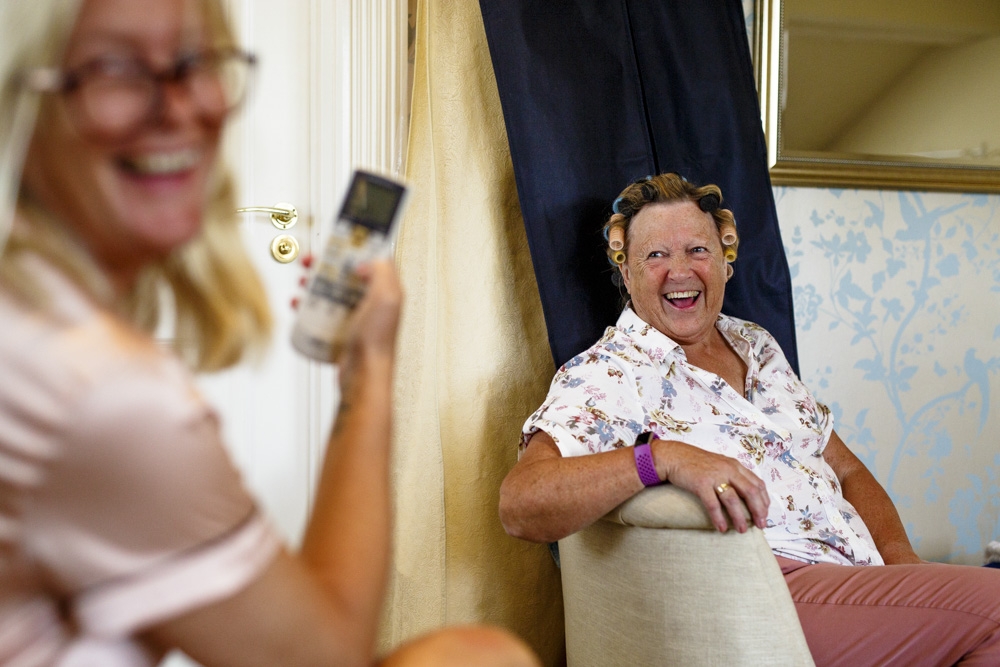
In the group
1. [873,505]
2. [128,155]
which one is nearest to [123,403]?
[128,155]

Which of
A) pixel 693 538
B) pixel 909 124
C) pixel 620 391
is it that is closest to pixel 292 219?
pixel 620 391

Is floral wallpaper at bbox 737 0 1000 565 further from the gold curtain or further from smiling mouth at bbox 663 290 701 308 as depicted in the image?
the gold curtain

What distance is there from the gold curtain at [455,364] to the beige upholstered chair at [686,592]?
0.46 metres

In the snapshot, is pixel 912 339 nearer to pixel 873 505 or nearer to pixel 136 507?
pixel 873 505

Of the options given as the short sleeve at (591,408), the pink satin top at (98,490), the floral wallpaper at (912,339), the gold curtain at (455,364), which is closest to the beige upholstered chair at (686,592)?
the short sleeve at (591,408)

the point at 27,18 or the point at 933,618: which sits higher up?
the point at 27,18

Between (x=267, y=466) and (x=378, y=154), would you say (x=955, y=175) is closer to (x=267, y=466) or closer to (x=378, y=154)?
(x=378, y=154)

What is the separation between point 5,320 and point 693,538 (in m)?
0.98

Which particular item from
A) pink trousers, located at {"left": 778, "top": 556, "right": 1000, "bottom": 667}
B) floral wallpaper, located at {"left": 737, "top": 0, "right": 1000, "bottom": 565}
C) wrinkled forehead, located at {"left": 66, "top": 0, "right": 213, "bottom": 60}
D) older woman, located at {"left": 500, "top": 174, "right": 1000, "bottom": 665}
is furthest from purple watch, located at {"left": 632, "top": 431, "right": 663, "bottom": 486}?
floral wallpaper, located at {"left": 737, "top": 0, "right": 1000, "bottom": 565}

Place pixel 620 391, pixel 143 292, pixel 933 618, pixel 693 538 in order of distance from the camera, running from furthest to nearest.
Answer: pixel 620 391, pixel 933 618, pixel 693 538, pixel 143 292

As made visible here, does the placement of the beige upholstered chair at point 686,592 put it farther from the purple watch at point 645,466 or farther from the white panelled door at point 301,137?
the white panelled door at point 301,137

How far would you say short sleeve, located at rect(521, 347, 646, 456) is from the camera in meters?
1.44

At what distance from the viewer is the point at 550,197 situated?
1.77 meters

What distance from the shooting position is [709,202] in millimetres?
1792
